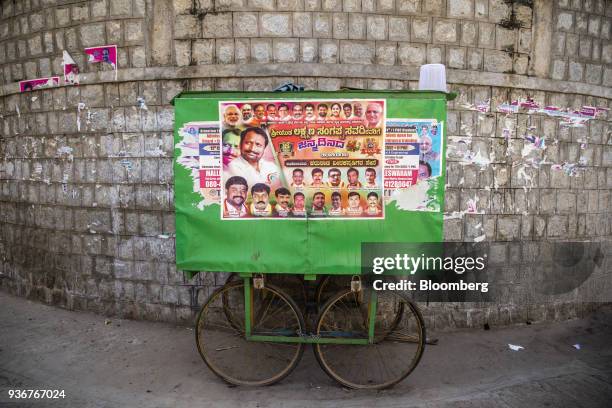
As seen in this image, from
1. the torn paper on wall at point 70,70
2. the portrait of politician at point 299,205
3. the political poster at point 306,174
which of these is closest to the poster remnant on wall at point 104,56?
the torn paper on wall at point 70,70

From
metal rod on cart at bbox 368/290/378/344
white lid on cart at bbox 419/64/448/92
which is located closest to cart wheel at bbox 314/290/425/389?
metal rod on cart at bbox 368/290/378/344

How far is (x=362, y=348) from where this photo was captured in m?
4.29

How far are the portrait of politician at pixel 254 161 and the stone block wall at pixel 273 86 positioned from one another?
1.53 m

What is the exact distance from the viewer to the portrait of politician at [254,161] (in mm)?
3338

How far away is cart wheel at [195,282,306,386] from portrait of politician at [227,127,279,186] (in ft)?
3.08

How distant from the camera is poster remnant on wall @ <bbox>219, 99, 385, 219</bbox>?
3318 mm

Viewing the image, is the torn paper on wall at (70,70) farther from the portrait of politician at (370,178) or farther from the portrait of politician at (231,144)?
the portrait of politician at (370,178)

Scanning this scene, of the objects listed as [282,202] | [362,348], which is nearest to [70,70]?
[282,202]

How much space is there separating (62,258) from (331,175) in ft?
13.1

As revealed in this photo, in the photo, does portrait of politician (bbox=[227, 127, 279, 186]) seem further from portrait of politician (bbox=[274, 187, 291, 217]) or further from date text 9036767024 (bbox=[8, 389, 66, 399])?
date text 9036767024 (bbox=[8, 389, 66, 399])

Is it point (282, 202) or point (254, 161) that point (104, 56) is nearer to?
point (254, 161)

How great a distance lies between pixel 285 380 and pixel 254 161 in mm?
A: 1982

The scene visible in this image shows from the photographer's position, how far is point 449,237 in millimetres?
4879

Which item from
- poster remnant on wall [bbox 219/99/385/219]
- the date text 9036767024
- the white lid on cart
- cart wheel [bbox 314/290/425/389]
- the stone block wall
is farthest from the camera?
the stone block wall
